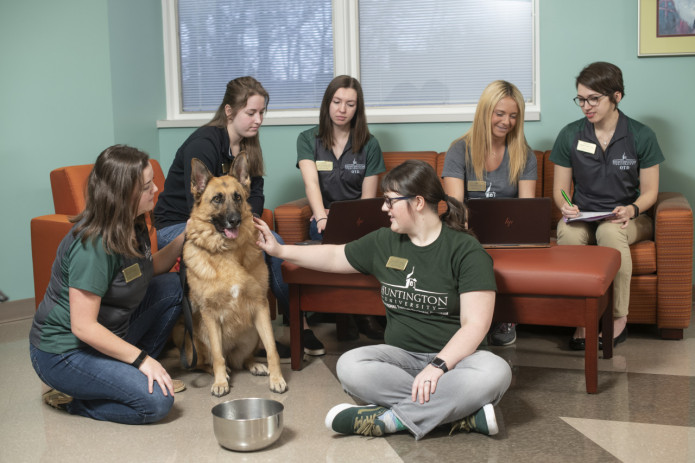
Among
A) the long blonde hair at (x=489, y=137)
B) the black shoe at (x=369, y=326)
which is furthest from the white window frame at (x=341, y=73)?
the black shoe at (x=369, y=326)

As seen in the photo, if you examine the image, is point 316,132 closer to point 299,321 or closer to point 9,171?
point 299,321

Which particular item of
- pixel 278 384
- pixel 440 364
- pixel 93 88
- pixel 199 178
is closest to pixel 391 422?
pixel 440 364

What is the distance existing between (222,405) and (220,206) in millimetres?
816

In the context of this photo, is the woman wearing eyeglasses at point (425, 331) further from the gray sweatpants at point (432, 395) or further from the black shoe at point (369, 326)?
the black shoe at point (369, 326)

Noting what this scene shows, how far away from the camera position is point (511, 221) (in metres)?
3.12

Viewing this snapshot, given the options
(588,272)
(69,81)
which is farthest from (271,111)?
(588,272)

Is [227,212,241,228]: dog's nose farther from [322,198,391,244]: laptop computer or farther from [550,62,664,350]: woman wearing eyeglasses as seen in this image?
[550,62,664,350]: woman wearing eyeglasses

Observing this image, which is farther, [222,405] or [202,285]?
[202,285]

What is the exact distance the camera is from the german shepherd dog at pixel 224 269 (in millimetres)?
2879

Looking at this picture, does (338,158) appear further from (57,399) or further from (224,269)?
(57,399)

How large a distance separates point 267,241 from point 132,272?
56cm

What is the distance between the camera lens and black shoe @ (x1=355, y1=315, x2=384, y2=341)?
382cm

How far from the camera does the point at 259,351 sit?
136 inches

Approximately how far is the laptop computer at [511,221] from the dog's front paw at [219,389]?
1259mm
